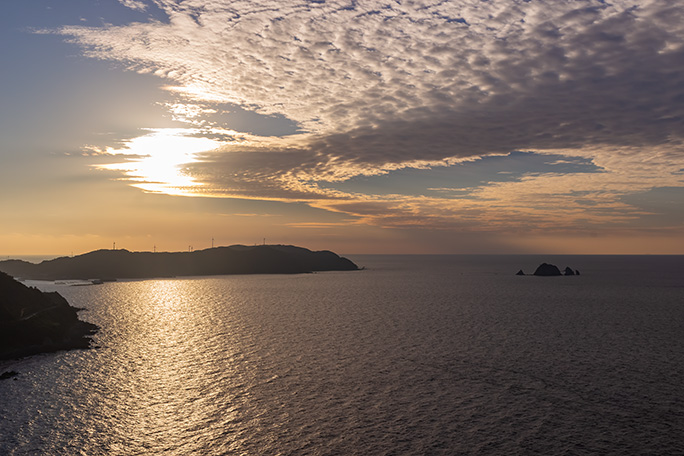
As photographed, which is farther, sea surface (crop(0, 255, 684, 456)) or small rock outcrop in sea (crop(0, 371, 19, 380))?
small rock outcrop in sea (crop(0, 371, 19, 380))

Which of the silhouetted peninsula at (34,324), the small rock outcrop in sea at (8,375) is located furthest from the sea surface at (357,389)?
the silhouetted peninsula at (34,324)

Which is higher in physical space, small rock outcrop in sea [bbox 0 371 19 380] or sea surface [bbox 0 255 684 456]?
small rock outcrop in sea [bbox 0 371 19 380]

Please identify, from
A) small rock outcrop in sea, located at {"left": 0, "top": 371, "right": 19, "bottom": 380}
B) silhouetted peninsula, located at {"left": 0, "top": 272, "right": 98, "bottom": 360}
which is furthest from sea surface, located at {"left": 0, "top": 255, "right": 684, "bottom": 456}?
silhouetted peninsula, located at {"left": 0, "top": 272, "right": 98, "bottom": 360}

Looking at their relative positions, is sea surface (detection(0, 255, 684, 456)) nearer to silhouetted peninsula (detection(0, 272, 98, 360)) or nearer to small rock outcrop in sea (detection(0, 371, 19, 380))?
small rock outcrop in sea (detection(0, 371, 19, 380))

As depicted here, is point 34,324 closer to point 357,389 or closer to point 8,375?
point 8,375

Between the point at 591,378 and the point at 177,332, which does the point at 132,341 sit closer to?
the point at 177,332

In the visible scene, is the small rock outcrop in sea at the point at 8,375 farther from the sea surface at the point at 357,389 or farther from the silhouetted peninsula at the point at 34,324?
the sea surface at the point at 357,389

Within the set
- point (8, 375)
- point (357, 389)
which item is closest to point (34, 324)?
point (8, 375)
